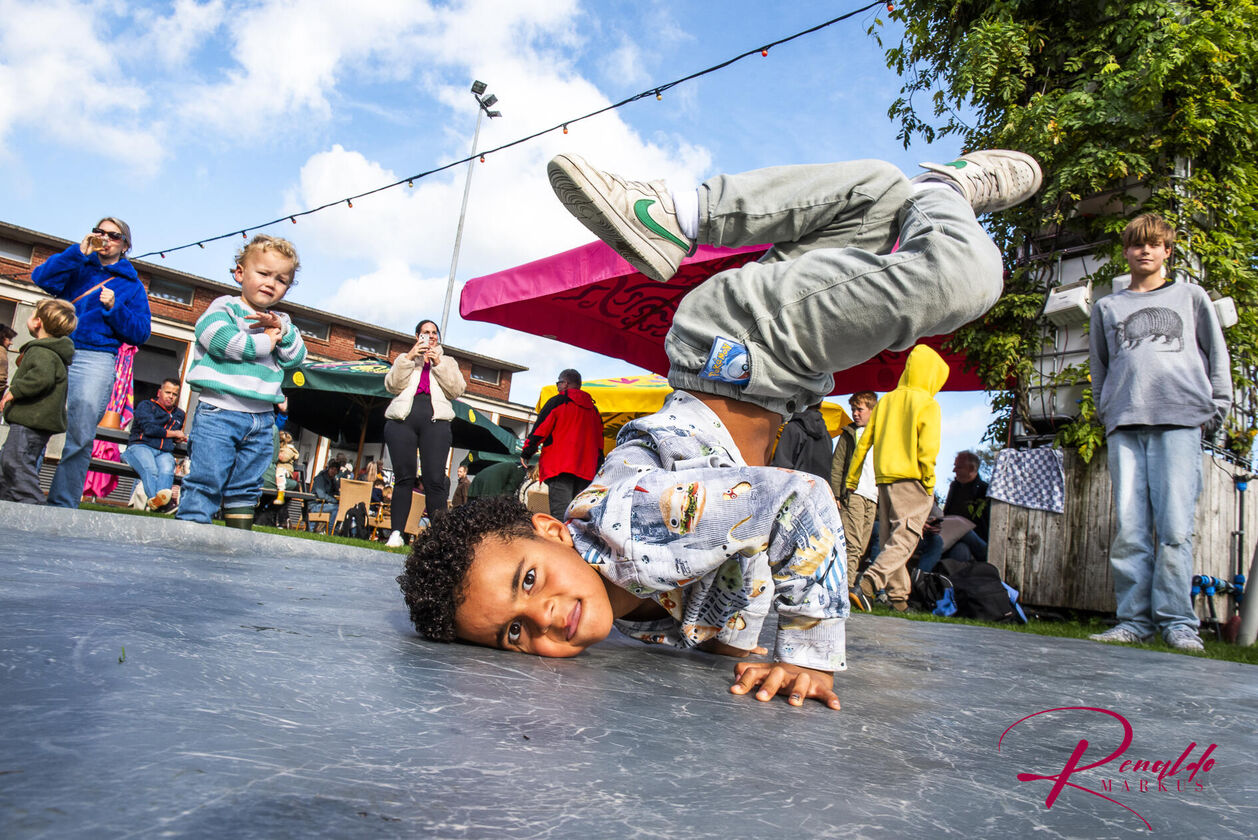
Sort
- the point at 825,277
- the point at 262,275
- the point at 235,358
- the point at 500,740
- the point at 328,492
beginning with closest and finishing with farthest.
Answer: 1. the point at 500,740
2. the point at 825,277
3. the point at 235,358
4. the point at 262,275
5. the point at 328,492

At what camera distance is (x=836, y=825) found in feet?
2.05

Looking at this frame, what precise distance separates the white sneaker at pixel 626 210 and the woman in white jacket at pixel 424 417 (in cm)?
365

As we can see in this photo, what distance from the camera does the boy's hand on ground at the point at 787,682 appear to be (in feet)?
4.03

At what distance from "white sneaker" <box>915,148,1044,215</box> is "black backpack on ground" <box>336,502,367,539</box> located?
924 cm

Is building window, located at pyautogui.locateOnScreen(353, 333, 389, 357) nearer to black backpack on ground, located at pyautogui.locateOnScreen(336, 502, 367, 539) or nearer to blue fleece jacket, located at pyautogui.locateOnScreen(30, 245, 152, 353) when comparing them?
black backpack on ground, located at pyautogui.locateOnScreen(336, 502, 367, 539)

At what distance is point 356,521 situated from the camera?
1005 centimetres

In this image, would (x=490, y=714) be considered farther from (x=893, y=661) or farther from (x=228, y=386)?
(x=228, y=386)

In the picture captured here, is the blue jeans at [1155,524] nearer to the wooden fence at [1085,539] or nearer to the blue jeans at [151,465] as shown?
the wooden fence at [1085,539]

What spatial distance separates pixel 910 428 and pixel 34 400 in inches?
194

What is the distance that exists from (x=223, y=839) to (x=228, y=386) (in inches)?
140

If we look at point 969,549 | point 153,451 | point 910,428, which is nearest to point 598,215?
point 910,428

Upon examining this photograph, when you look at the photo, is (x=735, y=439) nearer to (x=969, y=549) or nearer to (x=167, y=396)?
(x=969, y=549)

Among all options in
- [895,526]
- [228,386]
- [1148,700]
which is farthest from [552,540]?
[895,526]

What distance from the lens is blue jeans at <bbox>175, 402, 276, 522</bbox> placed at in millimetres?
3607
